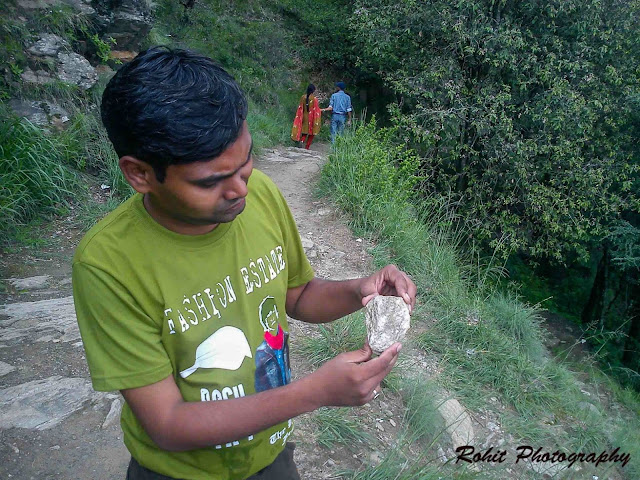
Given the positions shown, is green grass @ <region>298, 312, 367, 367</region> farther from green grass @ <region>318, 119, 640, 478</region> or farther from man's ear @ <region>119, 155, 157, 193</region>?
man's ear @ <region>119, 155, 157, 193</region>

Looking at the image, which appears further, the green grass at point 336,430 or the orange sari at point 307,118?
the orange sari at point 307,118

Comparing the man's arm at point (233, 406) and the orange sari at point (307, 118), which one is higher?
the man's arm at point (233, 406)

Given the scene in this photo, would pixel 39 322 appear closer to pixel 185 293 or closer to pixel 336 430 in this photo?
pixel 336 430

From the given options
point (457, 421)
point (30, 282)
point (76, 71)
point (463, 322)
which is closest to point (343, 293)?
point (457, 421)

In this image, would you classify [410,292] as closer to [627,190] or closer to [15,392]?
[15,392]

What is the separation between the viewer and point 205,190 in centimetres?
109

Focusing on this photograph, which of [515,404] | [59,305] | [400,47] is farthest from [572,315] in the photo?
[59,305]

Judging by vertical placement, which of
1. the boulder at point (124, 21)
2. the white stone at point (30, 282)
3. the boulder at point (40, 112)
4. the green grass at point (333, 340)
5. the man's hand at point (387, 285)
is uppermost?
the boulder at point (124, 21)

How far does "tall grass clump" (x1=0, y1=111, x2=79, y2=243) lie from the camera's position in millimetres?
4785

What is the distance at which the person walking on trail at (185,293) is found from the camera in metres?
1.04

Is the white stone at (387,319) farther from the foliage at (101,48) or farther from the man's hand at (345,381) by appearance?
the foliage at (101,48)

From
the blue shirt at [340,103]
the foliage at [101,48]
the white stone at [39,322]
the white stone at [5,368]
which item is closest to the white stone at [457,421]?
the white stone at [39,322]

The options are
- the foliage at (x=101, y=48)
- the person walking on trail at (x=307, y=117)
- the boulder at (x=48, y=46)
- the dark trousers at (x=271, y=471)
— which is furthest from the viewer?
the person walking on trail at (x=307, y=117)

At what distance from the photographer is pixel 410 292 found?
55.1 inches
